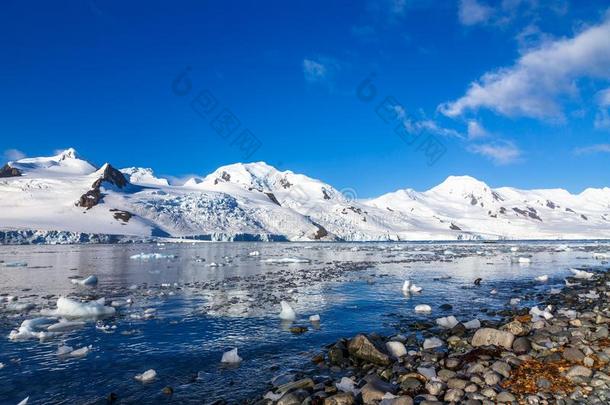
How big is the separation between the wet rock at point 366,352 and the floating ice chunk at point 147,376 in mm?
4863

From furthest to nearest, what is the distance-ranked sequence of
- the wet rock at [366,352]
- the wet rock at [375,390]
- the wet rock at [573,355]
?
the wet rock at [366,352], the wet rock at [573,355], the wet rock at [375,390]

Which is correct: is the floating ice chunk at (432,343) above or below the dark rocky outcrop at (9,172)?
below

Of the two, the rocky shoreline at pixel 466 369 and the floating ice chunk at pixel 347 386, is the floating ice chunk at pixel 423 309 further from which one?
the floating ice chunk at pixel 347 386

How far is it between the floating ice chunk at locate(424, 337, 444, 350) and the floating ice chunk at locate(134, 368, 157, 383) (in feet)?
23.1

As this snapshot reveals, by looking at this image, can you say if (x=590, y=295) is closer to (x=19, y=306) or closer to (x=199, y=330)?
(x=199, y=330)

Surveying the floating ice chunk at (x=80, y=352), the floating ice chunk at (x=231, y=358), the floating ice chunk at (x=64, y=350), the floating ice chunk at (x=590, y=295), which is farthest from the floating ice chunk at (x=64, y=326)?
the floating ice chunk at (x=590, y=295)

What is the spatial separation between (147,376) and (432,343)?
7410 mm

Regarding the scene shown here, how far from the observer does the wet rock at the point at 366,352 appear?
34.6 ft

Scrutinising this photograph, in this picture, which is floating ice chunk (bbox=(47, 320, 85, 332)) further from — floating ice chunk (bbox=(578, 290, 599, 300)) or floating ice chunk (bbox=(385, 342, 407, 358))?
floating ice chunk (bbox=(578, 290, 599, 300))

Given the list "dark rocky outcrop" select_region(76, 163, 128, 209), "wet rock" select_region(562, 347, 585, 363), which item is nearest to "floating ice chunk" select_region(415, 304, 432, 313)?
"wet rock" select_region(562, 347, 585, 363)

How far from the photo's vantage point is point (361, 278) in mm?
31797

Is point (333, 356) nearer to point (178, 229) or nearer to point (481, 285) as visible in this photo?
point (481, 285)

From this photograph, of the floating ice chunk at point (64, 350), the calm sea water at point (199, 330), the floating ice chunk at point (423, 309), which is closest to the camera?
the calm sea water at point (199, 330)

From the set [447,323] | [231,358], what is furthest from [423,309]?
[231,358]
